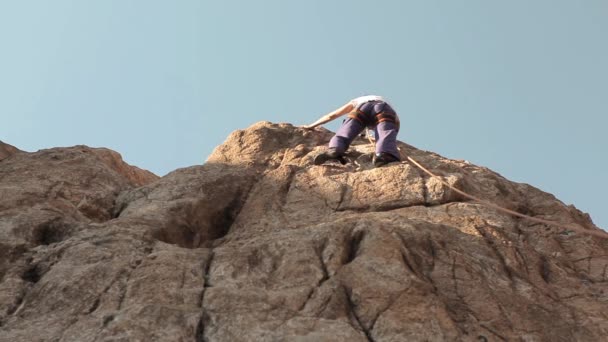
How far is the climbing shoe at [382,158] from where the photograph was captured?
1029cm

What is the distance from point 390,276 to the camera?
6801 mm

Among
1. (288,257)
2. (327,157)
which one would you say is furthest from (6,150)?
(288,257)

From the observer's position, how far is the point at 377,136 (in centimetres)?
1090

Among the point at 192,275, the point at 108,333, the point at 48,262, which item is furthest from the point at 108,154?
the point at 108,333

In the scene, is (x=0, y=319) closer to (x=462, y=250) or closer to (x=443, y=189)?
(x=462, y=250)

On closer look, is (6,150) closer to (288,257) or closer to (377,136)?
(377,136)

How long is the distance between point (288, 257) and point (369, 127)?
4.72 metres

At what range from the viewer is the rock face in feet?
20.6

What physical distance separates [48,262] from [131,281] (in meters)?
1.09

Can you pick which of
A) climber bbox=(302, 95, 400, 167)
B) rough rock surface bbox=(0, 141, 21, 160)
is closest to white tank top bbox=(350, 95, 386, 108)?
climber bbox=(302, 95, 400, 167)

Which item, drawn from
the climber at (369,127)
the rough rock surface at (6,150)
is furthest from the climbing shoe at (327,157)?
Result: the rough rock surface at (6,150)

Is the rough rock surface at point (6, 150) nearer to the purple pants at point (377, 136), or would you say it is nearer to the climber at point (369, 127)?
the climber at point (369, 127)

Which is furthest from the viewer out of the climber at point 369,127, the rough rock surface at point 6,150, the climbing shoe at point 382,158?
the rough rock surface at point 6,150

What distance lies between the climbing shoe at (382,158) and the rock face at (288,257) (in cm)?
27
